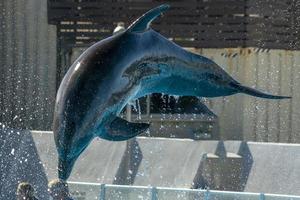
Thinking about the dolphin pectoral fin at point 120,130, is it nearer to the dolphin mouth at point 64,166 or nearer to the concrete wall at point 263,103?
the dolphin mouth at point 64,166

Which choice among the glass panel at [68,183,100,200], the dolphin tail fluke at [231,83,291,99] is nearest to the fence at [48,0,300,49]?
the glass panel at [68,183,100,200]

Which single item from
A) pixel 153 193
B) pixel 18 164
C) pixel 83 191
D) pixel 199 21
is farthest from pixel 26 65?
pixel 153 193

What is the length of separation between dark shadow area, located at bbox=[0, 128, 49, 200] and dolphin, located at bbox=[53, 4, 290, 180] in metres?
5.74

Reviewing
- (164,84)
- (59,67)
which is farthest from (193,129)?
(164,84)

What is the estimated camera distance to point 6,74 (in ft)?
60.3

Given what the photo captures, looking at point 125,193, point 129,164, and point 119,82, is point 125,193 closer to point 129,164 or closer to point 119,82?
point 119,82

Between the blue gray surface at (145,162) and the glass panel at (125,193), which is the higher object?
the glass panel at (125,193)

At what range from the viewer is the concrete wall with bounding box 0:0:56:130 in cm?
1828

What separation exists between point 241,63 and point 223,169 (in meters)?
4.38

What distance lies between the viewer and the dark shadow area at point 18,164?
1336 centimetres

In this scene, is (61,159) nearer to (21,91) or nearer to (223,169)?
(223,169)

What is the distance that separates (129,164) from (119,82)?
274 inches

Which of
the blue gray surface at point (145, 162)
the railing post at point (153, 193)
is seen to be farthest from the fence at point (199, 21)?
the railing post at point (153, 193)

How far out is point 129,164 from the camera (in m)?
13.8
